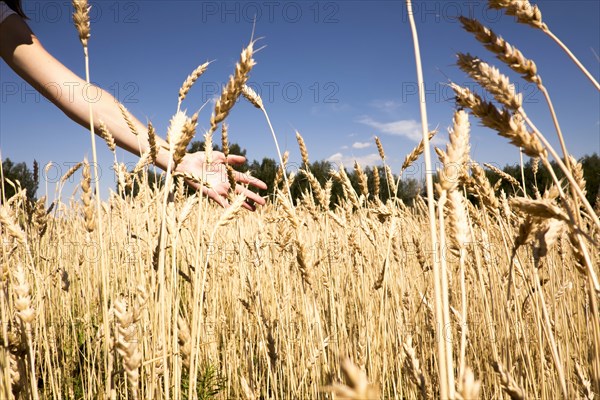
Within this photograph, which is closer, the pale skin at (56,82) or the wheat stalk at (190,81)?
the wheat stalk at (190,81)

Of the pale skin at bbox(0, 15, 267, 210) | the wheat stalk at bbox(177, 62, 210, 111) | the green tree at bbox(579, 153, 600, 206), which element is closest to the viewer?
the wheat stalk at bbox(177, 62, 210, 111)

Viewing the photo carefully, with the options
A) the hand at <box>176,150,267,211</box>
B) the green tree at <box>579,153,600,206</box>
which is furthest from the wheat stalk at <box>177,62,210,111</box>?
the green tree at <box>579,153,600,206</box>

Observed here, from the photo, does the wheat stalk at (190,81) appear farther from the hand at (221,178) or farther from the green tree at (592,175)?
the green tree at (592,175)

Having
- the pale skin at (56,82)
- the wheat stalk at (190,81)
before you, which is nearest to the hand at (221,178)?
the pale skin at (56,82)

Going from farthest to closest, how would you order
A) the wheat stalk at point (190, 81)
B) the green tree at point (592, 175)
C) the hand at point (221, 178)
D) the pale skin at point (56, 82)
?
the green tree at point (592, 175), the pale skin at point (56, 82), the hand at point (221, 178), the wheat stalk at point (190, 81)

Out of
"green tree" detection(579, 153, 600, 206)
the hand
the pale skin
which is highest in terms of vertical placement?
"green tree" detection(579, 153, 600, 206)

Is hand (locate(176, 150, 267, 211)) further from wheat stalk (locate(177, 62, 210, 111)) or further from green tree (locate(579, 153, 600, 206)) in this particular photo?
green tree (locate(579, 153, 600, 206))

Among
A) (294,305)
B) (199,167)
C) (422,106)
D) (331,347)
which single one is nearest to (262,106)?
(199,167)

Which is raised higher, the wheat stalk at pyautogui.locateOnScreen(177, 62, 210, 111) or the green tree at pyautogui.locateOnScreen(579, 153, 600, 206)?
the green tree at pyautogui.locateOnScreen(579, 153, 600, 206)

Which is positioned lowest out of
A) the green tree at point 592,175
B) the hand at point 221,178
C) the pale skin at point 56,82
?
the hand at point 221,178

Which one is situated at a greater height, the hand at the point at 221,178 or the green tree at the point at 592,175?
the green tree at the point at 592,175

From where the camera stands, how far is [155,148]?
1136mm

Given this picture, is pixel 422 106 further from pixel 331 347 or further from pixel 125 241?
pixel 125 241

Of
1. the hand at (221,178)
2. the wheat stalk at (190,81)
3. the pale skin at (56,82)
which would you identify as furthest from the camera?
the pale skin at (56,82)
